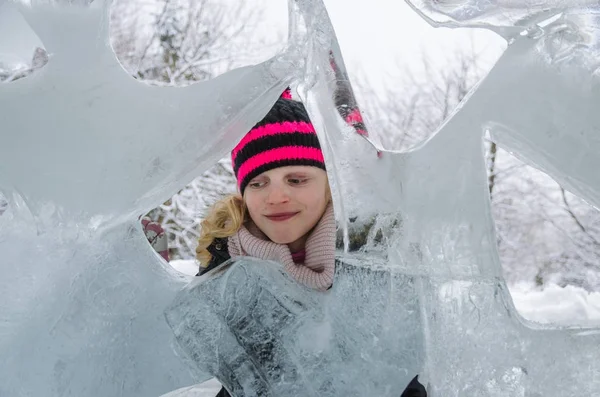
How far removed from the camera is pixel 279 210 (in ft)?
4.50

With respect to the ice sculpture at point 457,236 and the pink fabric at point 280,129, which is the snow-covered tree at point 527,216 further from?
the ice sculpture at point 457,236

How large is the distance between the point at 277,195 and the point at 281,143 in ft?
0.50

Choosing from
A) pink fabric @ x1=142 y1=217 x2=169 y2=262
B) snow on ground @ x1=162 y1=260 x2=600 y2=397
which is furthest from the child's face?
pink fabric @ x1=142 y1=217 x2=169 y2=262

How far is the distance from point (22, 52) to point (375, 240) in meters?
0.63

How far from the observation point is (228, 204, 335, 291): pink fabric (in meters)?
1.27

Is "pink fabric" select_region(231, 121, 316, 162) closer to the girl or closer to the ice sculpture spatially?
the girl

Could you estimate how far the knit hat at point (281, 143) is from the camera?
1.43m

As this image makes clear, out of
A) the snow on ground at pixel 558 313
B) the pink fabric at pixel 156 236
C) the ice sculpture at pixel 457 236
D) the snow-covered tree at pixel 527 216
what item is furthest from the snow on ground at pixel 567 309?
the snow-covered tree at pixel 527 216

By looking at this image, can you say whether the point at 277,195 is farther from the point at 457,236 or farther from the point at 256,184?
the point at 457,236

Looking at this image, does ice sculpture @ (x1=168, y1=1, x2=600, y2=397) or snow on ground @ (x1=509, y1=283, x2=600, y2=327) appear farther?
snow on ground @ (x1=509, y1=283, x2=600, y2=327)

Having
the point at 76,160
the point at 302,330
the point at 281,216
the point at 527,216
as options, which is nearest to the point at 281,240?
the point at 281,216

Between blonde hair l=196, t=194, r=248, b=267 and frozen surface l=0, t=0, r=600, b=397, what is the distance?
23.3 inches

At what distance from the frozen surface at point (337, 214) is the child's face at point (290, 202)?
1.44 feet

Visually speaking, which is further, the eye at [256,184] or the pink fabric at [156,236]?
the pink fabric at [156,236]
